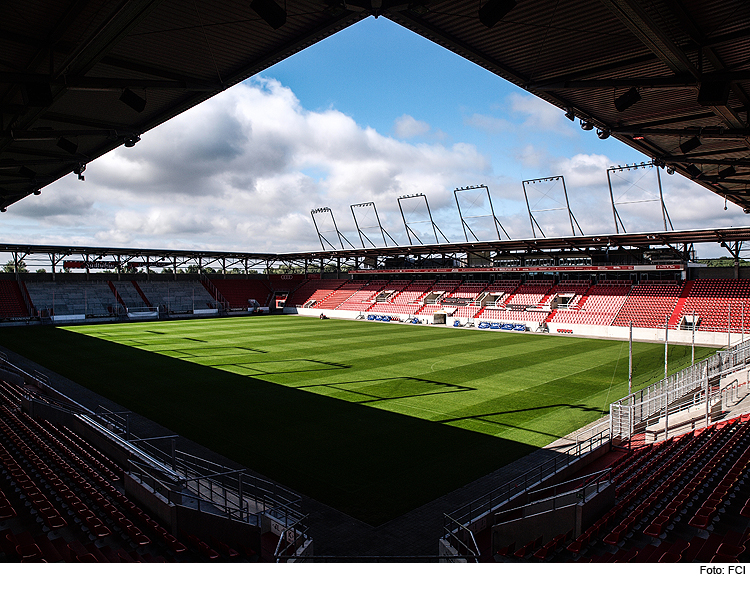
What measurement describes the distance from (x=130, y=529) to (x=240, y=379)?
15.7 m

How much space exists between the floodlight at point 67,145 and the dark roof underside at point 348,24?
862 millimetres

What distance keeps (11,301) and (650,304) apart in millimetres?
63039

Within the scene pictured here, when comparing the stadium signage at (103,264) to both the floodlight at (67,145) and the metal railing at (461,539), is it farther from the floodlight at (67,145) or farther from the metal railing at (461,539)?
the metal railing at (461,539)

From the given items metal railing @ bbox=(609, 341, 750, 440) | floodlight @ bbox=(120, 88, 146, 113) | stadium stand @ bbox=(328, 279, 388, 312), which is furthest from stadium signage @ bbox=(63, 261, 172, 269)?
metal railing @ bbox=(609, 341, 750, 440)

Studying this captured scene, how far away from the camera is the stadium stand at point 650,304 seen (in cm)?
3875

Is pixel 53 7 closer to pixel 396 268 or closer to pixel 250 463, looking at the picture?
pixel 250 463

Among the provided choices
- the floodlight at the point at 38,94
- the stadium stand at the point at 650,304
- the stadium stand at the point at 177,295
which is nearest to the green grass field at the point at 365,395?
the stadium stand at the point at 650,304

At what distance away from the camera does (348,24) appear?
317 inches

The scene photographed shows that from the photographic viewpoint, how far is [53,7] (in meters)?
7.47

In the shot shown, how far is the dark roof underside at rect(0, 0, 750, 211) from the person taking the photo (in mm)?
7598

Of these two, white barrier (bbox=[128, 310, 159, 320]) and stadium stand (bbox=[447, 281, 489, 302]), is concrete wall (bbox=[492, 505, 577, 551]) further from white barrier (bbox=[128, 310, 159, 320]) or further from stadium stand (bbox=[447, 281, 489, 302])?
white barrier (bbox=[128, 310, 159, 320])

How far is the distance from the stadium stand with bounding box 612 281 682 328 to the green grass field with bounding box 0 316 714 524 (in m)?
5.35

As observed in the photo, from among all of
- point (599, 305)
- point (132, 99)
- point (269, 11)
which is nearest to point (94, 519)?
point (132, 99)

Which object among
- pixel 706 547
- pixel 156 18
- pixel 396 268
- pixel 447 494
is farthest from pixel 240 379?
pixel 396 268
